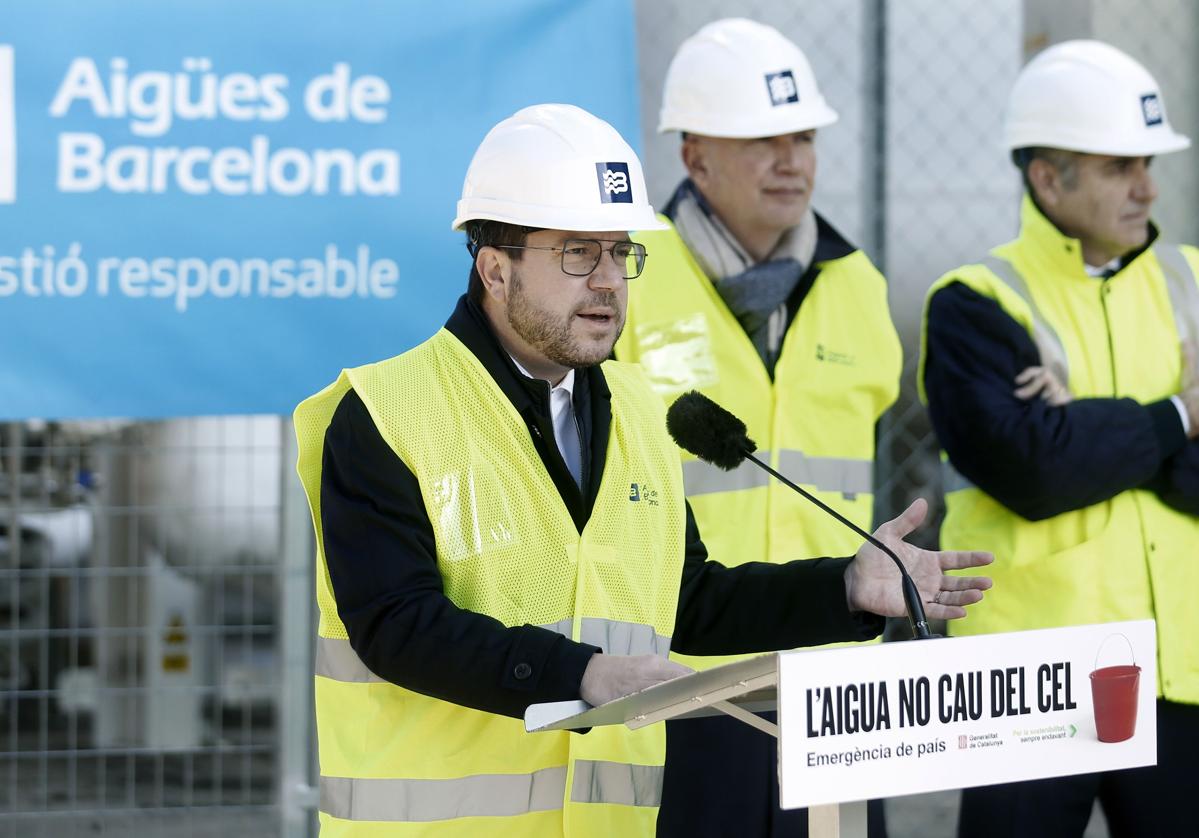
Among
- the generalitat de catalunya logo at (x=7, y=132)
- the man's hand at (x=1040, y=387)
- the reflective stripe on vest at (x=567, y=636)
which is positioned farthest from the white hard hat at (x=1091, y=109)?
the generalitat de catalunya logo at (x=7, y=132)

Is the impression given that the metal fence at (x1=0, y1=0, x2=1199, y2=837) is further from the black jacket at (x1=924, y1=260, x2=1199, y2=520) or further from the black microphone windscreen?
the black microphone windscreen

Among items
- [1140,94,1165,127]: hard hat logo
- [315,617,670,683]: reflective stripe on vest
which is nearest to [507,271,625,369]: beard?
[315,617,670,683]: reflective stripe on vest

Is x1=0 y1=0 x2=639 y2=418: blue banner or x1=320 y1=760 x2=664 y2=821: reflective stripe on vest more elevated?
x1=0 y1=0 x2=639 y2=418: blue banner

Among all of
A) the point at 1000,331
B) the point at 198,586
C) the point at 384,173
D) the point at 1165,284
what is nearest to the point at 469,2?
the point at 384,173

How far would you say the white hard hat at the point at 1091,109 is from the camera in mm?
4027

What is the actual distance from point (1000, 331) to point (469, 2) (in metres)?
1.57

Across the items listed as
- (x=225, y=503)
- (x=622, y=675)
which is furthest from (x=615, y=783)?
(x=225, y=503)

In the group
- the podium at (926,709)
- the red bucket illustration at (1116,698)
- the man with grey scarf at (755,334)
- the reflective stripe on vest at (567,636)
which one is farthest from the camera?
the man with grey scarf at (755,334)

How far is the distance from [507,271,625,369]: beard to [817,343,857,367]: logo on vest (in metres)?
1.25

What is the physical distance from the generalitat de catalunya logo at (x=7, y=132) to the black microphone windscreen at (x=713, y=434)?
221 centimetres

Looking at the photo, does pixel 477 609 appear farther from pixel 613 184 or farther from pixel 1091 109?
pixel 1091 109

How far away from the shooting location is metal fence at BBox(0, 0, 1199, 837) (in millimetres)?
5320

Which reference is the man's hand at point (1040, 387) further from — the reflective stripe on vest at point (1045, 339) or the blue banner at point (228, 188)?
the blue banner at point (228, 188)

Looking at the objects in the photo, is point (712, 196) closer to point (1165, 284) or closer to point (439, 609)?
point (1165, 284)
